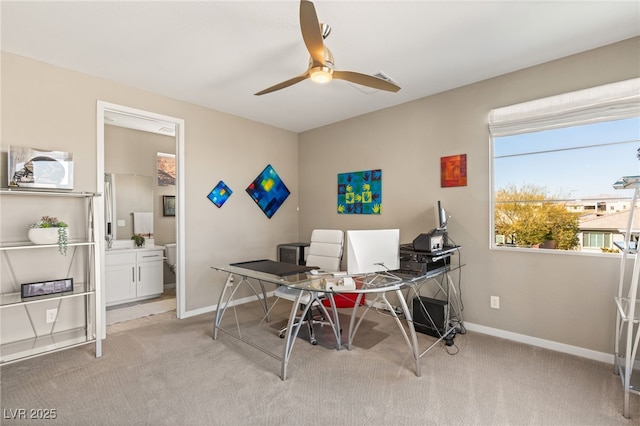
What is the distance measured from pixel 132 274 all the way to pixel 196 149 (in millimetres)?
2051

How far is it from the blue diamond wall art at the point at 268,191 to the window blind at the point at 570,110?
2.97 meters

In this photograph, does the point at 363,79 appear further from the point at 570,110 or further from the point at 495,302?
the point at 495,302

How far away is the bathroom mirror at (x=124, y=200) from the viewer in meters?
4.37

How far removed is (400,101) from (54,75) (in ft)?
11.8

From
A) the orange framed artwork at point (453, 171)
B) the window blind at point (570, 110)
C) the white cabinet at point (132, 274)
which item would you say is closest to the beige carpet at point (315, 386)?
the white cabinet at point (132, 274)

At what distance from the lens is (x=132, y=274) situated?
419cm

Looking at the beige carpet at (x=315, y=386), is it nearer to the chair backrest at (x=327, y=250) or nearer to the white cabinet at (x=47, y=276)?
the white cabinet at (x=47, y=276)

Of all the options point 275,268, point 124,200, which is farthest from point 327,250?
point 124,200

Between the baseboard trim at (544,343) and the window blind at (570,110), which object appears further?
the baseboard trim at (544,343)

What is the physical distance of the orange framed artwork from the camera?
3.21 metres

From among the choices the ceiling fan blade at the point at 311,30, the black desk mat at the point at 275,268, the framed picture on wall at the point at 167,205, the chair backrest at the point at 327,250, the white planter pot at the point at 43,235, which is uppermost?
the ceiling fan blade at the point at 311,30

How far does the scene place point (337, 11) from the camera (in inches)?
78.9

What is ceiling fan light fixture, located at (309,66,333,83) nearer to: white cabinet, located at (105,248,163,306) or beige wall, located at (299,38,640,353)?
beige wall, located at (299,38,640,353)

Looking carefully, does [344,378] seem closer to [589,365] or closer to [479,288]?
[479,288]
